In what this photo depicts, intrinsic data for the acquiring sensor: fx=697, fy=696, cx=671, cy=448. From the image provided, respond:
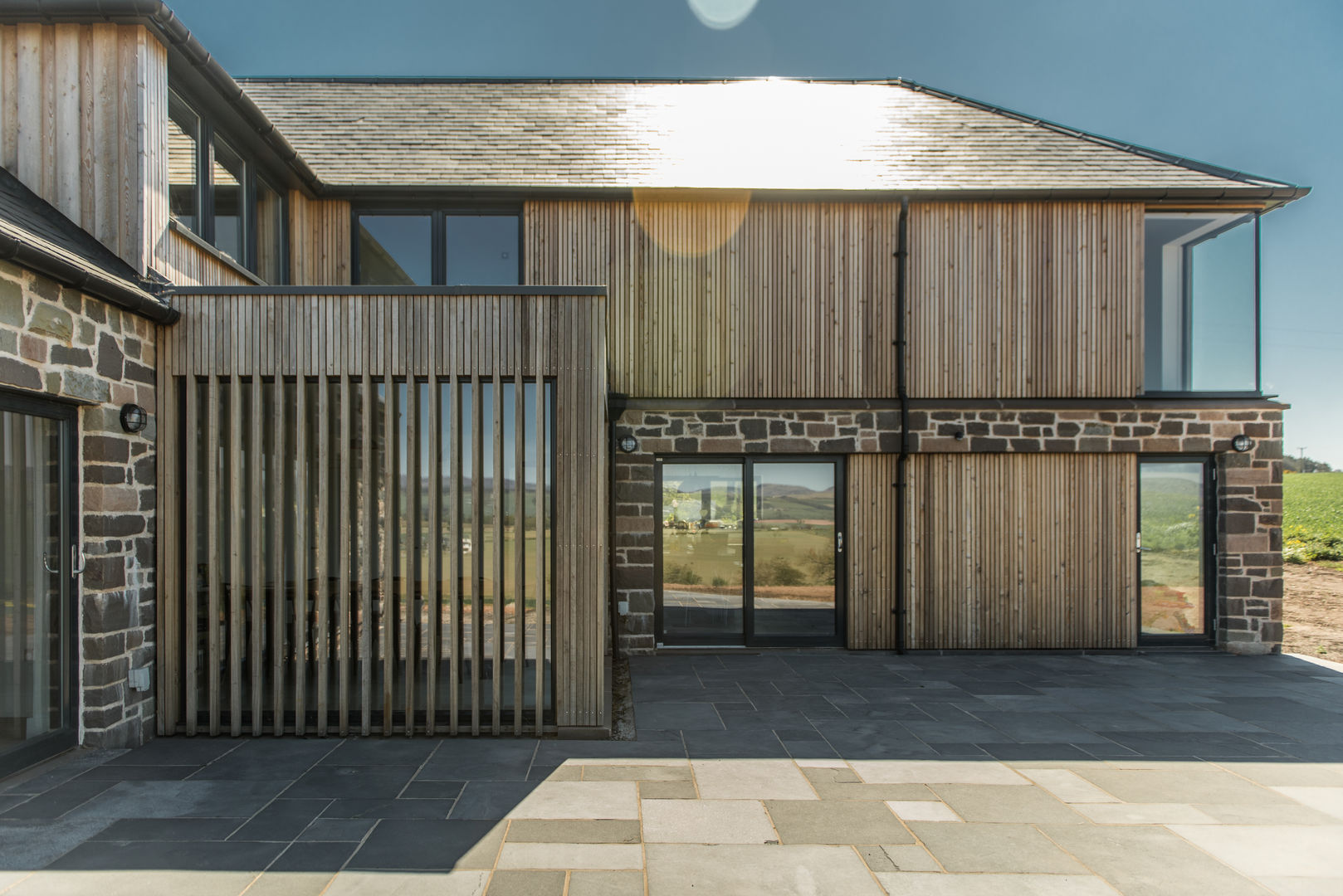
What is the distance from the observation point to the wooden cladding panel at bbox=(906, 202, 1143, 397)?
7988 millimetres

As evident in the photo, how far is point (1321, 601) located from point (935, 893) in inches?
492

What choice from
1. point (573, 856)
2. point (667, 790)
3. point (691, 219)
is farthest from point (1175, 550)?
point (573, 856)

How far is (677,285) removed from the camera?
314 inches

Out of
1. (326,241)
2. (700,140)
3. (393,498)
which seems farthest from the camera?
(700,140)

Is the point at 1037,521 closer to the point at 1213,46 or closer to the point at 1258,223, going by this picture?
the point at 1258,223

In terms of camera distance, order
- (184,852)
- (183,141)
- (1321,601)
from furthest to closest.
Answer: (1321,601)
(183,141)
(184,852)

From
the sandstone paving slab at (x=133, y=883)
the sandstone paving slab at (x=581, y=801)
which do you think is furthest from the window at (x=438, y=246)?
the sandstone paving slab at (x=133, y=883)

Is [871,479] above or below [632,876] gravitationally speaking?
above

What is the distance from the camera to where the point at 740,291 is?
8000mm

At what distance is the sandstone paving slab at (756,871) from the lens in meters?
2.96

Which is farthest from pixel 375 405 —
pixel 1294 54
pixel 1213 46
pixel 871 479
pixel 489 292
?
pixel 1294 54

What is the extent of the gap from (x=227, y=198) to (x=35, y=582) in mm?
3702

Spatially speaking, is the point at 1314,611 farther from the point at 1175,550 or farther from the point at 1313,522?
the point at 1313,522

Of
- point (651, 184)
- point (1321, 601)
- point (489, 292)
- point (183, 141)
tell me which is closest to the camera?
point (489, 292)
